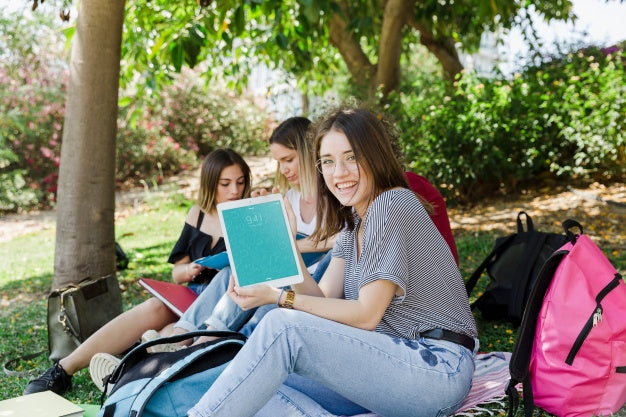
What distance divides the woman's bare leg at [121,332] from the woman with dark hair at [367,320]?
1267mm

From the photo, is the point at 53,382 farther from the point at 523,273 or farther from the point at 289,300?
the point at 523,273

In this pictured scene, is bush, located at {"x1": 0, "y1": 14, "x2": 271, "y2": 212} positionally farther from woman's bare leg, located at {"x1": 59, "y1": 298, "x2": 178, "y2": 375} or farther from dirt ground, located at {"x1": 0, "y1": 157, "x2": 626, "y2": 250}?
woman's bare leg, located at {"x1": 59, "y1": 298, "x2": 178, "y2": 375}

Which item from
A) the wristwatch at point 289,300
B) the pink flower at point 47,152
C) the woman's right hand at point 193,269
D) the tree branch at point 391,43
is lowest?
the woman's right hand at point 193,269

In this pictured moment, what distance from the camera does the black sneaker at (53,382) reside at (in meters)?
3.33

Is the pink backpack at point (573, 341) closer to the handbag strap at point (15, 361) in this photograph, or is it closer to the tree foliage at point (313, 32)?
the handbag strap at point (15, 361)

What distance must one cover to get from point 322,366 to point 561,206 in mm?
5779

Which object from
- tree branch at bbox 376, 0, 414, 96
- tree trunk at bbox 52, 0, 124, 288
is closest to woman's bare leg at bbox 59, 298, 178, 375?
tree trunk at bbox 52, 0, 124, 288

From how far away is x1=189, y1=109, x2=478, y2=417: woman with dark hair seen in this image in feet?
7.40

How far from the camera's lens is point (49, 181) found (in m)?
12.5

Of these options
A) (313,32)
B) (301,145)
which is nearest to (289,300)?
(301,145)

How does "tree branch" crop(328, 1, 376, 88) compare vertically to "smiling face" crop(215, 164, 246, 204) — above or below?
above

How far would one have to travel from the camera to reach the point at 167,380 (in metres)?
2.52

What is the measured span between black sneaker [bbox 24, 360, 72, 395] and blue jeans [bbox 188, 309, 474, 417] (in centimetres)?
148

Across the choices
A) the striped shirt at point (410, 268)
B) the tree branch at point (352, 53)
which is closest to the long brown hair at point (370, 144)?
the striped shirt at point (410, 268)
